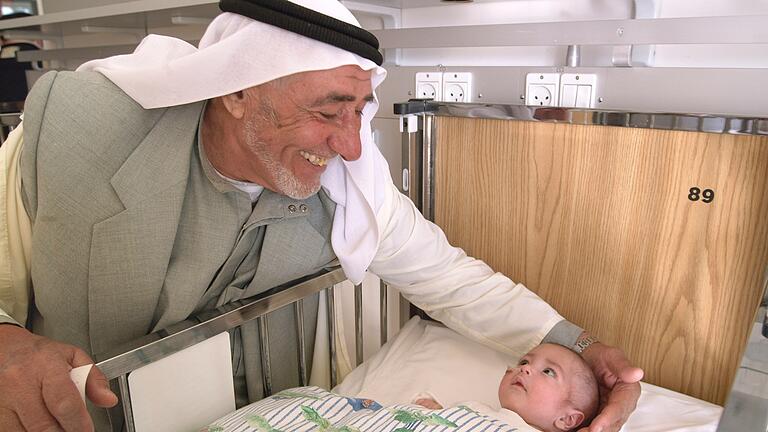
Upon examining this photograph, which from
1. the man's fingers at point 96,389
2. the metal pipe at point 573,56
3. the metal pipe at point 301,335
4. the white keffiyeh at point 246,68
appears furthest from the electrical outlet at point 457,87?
the man's fingers at point 96,389

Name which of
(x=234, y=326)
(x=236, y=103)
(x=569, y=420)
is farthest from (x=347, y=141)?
(x=569, y=420)

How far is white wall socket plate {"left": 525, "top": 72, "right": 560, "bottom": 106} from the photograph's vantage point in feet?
4.98

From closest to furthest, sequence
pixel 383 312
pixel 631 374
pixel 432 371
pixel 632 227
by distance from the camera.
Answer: pixel 631 374, pixel 632 227, pixel 432 371, pixel 383 312

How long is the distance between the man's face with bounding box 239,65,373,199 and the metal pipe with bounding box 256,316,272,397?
0.30m

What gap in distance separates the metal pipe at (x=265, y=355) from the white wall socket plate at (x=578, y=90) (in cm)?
93

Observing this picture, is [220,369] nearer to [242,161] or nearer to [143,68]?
[242,161]

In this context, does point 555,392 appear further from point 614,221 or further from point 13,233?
point 13,233

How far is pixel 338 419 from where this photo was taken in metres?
1.19

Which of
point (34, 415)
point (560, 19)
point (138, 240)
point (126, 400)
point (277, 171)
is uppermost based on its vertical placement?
point (560, 19)

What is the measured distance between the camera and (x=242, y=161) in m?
1.14

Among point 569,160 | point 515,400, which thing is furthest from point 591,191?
point 515,400

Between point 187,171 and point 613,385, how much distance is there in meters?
0.99

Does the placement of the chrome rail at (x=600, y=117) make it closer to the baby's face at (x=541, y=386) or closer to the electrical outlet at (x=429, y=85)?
the electrical outlet at (x=429, y=85)

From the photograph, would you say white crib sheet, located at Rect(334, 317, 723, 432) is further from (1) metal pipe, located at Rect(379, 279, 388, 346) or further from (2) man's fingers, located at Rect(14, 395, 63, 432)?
(2) man's fingers, located at Rect(14, 395, 63, 432)
